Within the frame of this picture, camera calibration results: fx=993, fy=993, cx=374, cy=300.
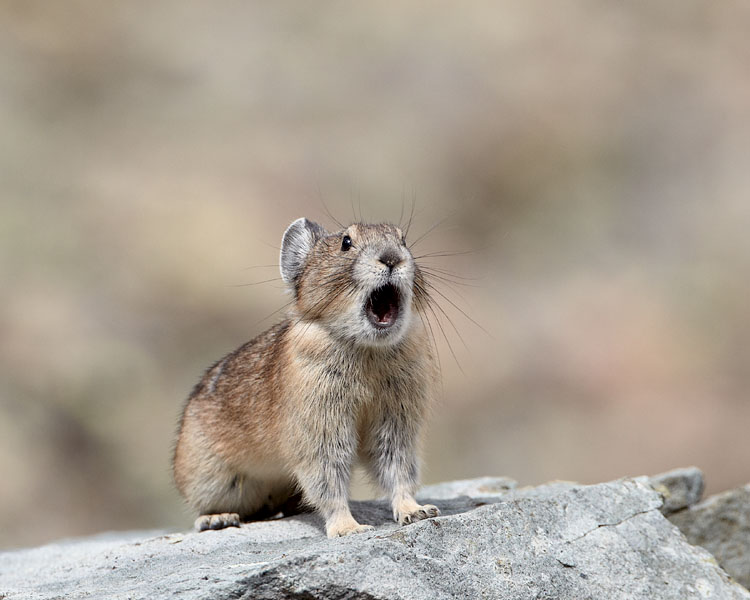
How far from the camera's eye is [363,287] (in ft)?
25.2

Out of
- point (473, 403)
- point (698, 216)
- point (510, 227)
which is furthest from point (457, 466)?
point (698, 216)

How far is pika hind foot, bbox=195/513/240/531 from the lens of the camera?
8.91 m

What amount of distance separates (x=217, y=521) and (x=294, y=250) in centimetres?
253

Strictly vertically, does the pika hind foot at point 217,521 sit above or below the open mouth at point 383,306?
below

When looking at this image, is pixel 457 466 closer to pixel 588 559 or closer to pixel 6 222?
pixel 6 222

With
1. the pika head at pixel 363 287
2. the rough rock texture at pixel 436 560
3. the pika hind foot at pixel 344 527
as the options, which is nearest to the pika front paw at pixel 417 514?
the rough rock texture at pixel 436 560

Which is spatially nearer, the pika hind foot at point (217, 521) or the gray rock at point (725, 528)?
the pika hind foot at point (217, 521)

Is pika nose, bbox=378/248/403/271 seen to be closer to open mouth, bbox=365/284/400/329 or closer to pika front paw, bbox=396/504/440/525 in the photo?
open mouth, bbox=365/284/400/329

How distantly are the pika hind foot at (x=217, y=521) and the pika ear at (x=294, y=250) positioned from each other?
86.5 inches

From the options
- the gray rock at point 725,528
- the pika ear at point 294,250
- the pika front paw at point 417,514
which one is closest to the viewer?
the pika front paw at point 417,514

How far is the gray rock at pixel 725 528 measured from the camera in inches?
377

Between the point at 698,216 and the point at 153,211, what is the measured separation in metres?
14.1

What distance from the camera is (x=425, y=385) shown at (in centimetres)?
826

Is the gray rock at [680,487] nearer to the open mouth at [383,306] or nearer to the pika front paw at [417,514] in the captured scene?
the pika front paw at [417,514]
